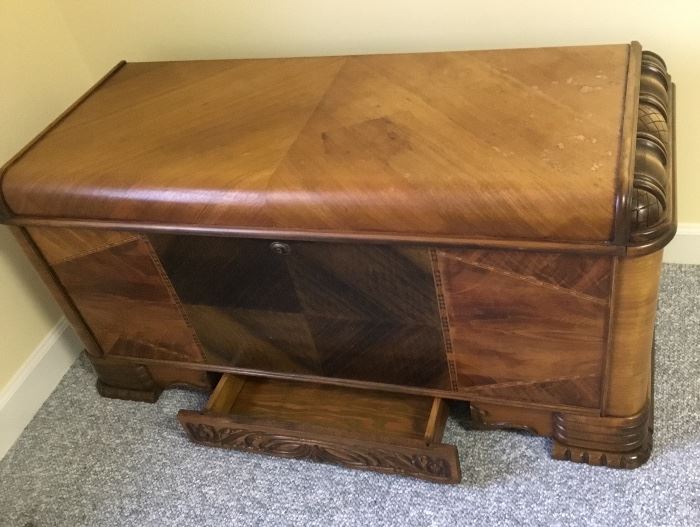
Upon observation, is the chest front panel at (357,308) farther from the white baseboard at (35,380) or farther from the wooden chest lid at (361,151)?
the white baseboard at (35,380)

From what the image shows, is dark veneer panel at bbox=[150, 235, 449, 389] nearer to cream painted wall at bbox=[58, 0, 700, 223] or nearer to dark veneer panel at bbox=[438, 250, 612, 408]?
dark veneer panel at bbox=[438, 250, 612, 408]

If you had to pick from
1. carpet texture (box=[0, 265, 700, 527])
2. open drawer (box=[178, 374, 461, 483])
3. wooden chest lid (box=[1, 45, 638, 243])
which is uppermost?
wooden chest lid (box=[1, 45, 638, 243])

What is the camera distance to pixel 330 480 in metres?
1.13

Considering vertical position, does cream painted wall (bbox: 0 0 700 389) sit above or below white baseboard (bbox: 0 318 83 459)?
above

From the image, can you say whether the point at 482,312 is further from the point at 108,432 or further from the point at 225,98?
the point at 108,432

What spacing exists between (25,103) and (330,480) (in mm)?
908

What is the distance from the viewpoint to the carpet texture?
1042mm

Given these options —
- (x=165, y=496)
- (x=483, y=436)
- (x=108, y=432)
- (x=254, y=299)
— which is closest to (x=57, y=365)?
(x=108, y=432)

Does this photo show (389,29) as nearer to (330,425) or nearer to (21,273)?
(330,425)

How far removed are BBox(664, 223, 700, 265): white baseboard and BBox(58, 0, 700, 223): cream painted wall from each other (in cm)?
2

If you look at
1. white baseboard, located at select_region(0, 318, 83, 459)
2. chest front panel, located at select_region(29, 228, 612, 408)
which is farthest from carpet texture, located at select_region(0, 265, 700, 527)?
chest front panel, located at select_region(29, 228, 612, 408)

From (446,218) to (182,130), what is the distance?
46cm

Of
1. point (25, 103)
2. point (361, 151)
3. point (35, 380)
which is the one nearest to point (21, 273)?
point (35, 380)

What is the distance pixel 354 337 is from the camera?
3.48 ft
